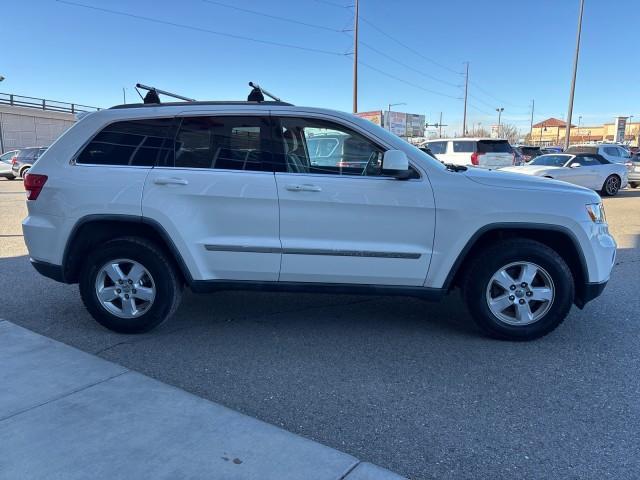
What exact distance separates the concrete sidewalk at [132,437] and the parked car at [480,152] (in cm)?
1435

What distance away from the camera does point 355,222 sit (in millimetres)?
3850

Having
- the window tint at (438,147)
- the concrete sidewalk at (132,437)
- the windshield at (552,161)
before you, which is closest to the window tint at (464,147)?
the window tint at (438,147)

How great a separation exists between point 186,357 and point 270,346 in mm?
656

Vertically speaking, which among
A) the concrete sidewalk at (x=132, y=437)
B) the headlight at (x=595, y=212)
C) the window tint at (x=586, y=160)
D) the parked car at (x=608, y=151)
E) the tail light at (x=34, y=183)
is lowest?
the concrete sidewalk at (x=132, y=437)

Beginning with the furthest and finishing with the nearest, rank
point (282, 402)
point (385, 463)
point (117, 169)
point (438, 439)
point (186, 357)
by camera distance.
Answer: point (117, 169)
point (186, 357)
point (282, 402)
point (438, 439)
point (385, 463)

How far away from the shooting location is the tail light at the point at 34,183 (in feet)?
13.4

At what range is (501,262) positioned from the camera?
153 inches

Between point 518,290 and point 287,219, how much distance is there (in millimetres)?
1929

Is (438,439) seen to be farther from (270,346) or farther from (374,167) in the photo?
(374,167)

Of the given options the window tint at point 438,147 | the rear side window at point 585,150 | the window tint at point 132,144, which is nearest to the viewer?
the window tint at point 132,144

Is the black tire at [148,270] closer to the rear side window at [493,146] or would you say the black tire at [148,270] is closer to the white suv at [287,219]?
the white suv at [287,219]

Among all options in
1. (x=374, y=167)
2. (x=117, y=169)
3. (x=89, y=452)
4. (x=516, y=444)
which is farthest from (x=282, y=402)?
(x=117, y=169)

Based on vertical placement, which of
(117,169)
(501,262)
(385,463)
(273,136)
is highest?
(273,136)

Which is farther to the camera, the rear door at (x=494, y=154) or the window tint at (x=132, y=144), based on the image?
the rear door at (x=494, y=154)
